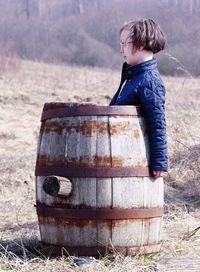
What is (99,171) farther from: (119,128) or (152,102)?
(152,102)

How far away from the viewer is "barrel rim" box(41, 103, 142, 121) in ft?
14.5

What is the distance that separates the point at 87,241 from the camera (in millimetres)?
4492

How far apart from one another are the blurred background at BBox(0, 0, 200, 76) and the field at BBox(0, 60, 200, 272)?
59.4 ft

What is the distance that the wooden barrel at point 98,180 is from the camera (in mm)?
4414

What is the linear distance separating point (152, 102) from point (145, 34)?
468mm

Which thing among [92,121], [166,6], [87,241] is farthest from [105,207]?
[166,6]

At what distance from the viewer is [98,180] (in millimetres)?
4402

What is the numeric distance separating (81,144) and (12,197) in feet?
11.9

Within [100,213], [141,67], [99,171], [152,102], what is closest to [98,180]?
[99,171]

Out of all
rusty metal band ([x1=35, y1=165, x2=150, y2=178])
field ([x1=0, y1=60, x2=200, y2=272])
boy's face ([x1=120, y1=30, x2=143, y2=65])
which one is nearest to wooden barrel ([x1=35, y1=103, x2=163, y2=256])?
rusty metal band ([x1=35, y1=165, x2=150, y2=178])

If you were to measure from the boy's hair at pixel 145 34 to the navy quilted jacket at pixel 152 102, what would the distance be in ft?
0.42

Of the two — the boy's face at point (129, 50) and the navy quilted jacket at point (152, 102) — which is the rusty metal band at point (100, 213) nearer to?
the navy quilted jacket at point (152, 102)

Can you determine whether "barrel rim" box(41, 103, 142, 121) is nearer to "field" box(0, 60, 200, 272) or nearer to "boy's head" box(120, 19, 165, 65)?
"boy's head" box(120, 19, 165, 65)

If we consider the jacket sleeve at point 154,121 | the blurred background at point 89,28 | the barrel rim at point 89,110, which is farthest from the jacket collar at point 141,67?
the blurred background at point 89,28
